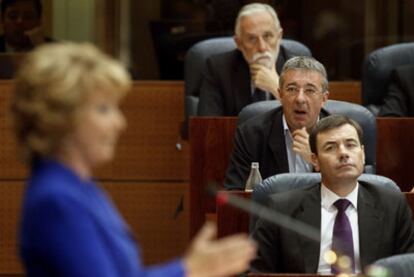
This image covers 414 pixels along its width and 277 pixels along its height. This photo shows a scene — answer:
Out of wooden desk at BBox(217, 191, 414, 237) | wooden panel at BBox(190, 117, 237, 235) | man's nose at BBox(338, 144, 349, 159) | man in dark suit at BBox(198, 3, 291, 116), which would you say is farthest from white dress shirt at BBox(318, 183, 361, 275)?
man in dark suit at BBox(198, 3, 291, 116)

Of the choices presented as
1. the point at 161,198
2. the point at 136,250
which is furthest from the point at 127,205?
the point at 136,250

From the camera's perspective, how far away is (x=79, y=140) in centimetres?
213

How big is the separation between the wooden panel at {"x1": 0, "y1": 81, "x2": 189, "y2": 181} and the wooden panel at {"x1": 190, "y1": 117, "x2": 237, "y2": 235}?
1.05 metres

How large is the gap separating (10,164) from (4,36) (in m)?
0.68

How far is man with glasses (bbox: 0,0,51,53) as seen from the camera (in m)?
6.63

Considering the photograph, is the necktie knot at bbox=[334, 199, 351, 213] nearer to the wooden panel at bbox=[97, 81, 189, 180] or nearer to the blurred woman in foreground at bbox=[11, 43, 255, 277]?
the blurred woman in foreground at bbox=[11, 43, 255, 277]

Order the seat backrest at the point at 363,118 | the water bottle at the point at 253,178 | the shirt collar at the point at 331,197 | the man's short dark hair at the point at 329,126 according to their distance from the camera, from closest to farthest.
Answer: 1. the shirt collar at the point at 331,197
2. the man's short dark hair at the point at 329,126
3. the water bottle at the point at 253,178
4. the seat backrest at the point at 363,118

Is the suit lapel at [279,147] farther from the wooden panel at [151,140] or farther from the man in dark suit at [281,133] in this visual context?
the wooden panel at [151,140]

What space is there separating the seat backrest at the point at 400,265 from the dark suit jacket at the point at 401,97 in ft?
8.53

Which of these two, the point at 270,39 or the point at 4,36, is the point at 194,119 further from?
the point at 4,36

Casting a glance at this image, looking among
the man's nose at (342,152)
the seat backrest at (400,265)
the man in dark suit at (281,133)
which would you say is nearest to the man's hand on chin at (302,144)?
the man in dark suit at (281,133)

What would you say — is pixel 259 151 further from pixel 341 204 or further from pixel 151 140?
pixel 151 140

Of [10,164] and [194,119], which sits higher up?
[194,119]

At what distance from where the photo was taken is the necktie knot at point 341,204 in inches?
167
